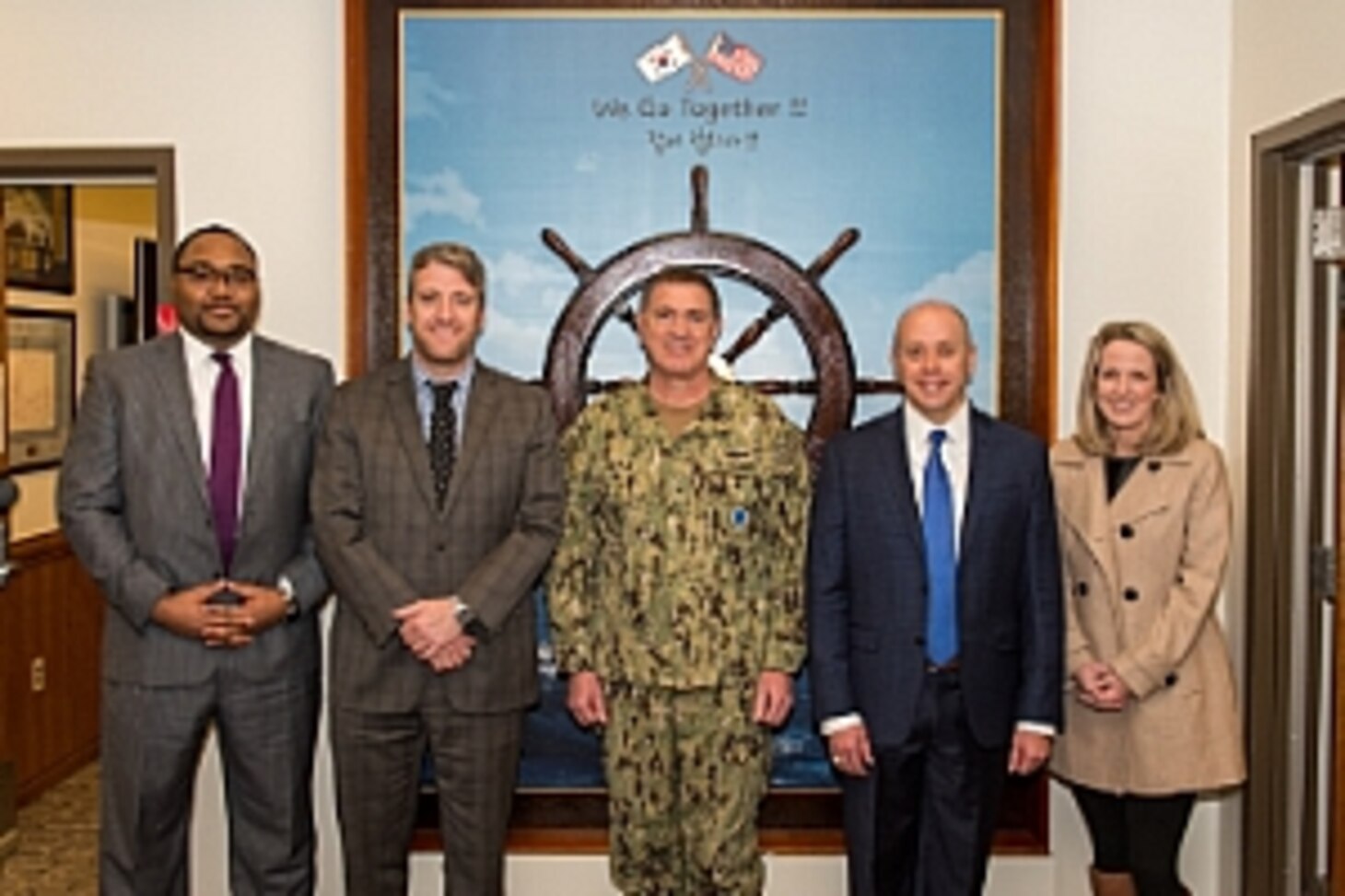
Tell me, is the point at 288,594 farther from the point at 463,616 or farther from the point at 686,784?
the point at 686,784

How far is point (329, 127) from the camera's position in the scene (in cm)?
313

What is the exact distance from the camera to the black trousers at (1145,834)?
2543mm

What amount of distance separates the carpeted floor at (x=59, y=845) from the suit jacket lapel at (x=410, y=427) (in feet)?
5.25

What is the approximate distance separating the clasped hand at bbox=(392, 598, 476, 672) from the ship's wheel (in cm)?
69

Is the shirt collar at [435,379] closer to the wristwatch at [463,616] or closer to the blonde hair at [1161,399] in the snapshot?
the wristwatch at [463,616]

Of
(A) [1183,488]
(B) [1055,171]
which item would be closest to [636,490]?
(A) [1183,488]

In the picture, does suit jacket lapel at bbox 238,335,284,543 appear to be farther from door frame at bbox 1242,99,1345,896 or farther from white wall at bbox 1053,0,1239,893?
door frame at bbox 1242,99,1345,896

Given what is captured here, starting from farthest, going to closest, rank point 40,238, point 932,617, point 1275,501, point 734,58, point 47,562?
point 40,238 → point 47,562 → point 734,58 → point 1275,501 → point 932,617

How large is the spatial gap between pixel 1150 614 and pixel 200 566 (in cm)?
171

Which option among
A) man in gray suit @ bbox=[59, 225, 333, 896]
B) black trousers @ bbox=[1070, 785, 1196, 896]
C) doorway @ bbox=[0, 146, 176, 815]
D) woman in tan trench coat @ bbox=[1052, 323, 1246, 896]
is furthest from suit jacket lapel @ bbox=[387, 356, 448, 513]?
doorway @ bbox=[0, 146, 176, 815]

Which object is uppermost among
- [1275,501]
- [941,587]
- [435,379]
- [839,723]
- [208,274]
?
[208,274]

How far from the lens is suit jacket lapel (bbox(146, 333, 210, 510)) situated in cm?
260

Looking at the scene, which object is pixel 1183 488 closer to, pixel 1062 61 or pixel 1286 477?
pixel 1286 477

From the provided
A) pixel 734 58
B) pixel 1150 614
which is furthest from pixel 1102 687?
pixel 734 58
